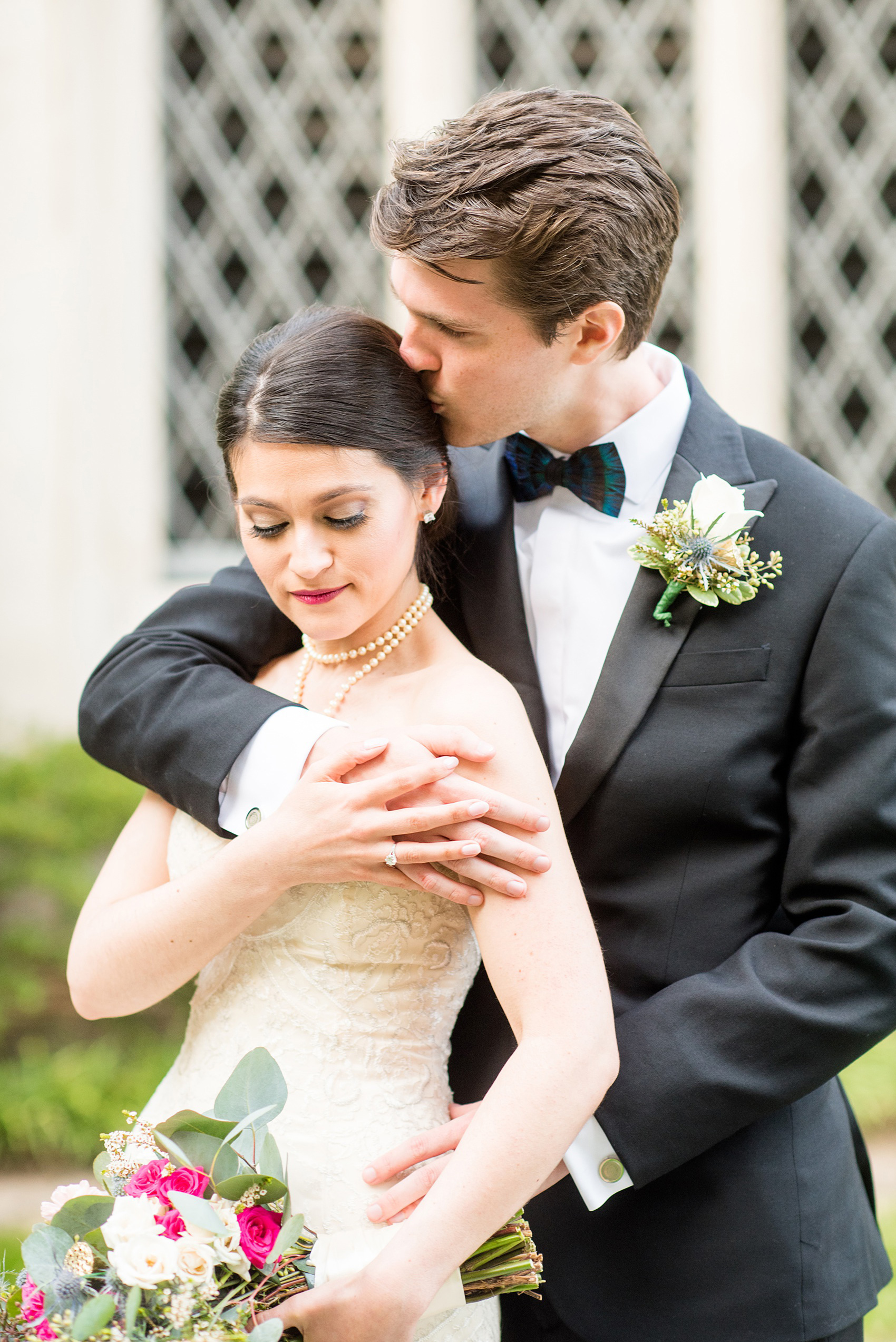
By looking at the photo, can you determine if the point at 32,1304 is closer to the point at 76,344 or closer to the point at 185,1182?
the point at 185,1182

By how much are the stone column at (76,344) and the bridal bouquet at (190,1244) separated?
401cm

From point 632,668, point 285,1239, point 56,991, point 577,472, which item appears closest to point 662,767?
point 632,668

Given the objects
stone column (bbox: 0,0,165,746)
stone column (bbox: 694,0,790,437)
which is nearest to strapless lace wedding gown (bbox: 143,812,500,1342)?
stone column (bbox: 0,0,165,746)

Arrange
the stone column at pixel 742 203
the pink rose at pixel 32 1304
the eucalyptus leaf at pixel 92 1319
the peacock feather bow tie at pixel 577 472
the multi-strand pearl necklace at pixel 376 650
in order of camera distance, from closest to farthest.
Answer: the eucalyptus leaf at pixel 92 1319 < the pink rose at pixel 32 1304 < the multi-strand pearl necklace at pixel 376 650 < the peacock feather bow tie at pixel 577 472 < the stone column at pixel 742 203

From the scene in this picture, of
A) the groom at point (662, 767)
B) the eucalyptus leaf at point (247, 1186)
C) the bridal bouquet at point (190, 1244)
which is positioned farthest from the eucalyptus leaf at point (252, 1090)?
the groom at point (662, 767)

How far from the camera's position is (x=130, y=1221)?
4.90 ft

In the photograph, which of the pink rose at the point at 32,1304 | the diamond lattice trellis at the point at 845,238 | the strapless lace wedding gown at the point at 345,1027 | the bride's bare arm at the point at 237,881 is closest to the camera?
the pink rose at the point at 32,1304

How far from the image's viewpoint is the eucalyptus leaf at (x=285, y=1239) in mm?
1539

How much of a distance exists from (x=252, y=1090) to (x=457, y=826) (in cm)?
48

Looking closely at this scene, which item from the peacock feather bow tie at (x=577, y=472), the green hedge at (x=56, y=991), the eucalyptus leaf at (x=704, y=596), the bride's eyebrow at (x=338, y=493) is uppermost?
the bride's eyebrow at (x=338, y=493)

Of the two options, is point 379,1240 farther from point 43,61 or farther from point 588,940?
point 43,61

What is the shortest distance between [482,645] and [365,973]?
636mm

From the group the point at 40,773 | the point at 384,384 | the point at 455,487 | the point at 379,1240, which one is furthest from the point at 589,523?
the point at 40,773

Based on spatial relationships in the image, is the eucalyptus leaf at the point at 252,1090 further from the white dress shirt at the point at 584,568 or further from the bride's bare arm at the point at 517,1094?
the white dress shirt at the point at 584,568
